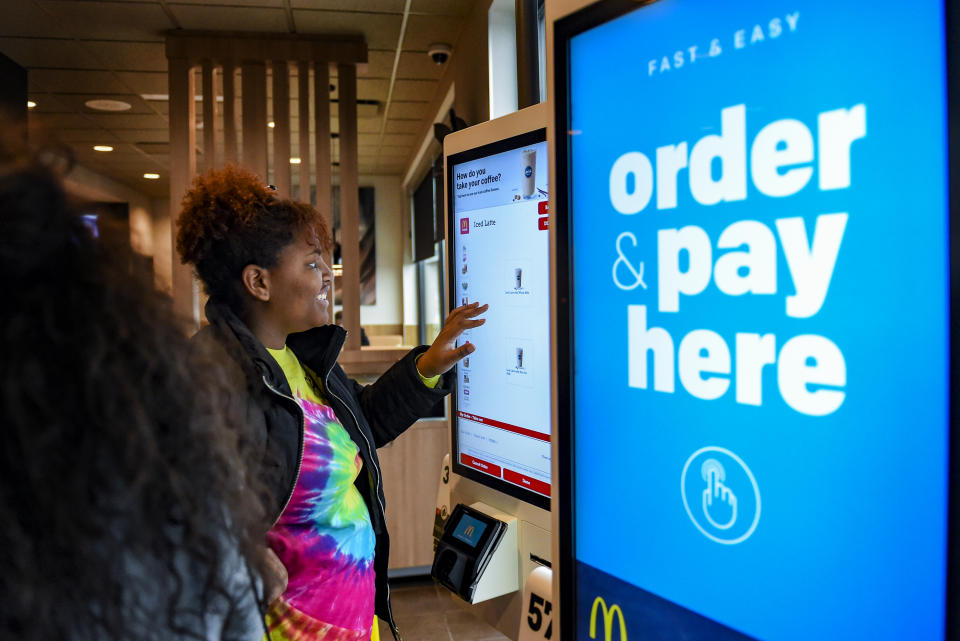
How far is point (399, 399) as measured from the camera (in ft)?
5.34

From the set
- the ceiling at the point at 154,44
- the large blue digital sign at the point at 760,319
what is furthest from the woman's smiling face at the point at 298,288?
the ceiling at the point at 154,44

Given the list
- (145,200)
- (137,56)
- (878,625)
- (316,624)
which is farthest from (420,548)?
(145,200)

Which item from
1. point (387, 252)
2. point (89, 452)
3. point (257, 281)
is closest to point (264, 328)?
point (257, 281)

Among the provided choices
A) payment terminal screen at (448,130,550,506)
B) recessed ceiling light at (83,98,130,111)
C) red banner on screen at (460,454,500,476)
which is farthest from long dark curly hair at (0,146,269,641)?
recessed ceiling light at (83,98,130,111)

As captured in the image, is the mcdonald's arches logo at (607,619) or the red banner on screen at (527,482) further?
the red banner on screen at (527,482)

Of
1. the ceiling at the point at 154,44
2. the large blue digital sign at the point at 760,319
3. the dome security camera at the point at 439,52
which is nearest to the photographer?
the large blue digital sign at the point at 760,319

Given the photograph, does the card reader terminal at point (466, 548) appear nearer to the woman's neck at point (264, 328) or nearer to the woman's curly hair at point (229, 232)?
the woman's neck at point (264, 328)

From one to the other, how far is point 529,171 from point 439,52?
3359 millimetres

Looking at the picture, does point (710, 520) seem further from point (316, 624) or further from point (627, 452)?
point (316, 624)

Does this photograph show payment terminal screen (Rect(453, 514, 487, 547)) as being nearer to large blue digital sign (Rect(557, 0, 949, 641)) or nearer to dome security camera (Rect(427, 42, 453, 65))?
large blue digital sign (Rect(557, 0, 949, 641))

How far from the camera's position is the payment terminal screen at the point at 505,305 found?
4.39ft

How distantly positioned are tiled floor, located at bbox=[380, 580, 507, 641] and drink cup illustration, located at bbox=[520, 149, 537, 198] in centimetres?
209

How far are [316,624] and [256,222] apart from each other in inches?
31.6

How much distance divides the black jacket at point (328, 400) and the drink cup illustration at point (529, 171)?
506 mm
